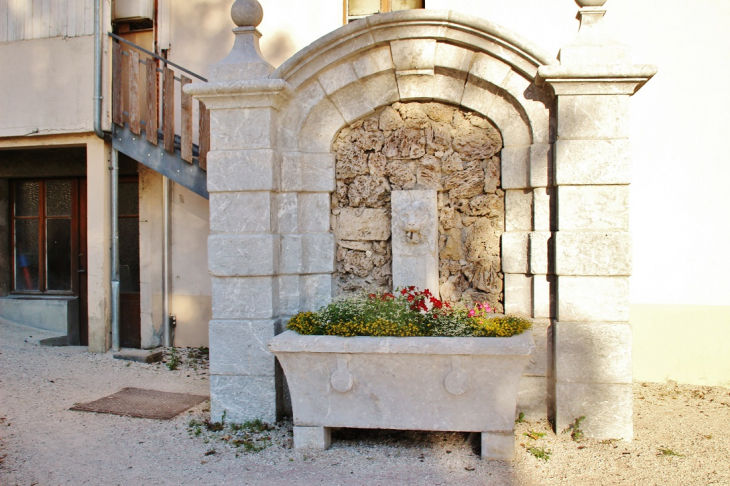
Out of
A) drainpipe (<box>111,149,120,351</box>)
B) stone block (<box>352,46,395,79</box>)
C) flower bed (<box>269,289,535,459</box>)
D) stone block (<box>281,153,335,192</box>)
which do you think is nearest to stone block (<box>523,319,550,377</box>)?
flower bed (<box>269,289,535,459</box>)

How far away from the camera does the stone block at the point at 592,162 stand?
4027 mm

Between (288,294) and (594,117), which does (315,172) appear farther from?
(594,117)

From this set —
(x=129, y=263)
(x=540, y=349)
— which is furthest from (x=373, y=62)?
(x=129, y=263)

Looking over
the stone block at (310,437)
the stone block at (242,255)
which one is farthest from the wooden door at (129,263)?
the stone block at (310,437)

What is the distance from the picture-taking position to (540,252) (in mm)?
4262

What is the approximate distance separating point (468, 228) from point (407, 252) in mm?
542

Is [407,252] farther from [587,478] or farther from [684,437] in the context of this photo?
[684,437]

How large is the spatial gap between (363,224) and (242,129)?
125cm

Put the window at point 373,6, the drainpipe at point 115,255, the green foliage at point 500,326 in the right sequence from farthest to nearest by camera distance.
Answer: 1. the drainpipe at point 115,255
2. the window at point 373,6
3. the green foliage at point 500,326

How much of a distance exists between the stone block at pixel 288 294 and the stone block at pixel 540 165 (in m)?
2.03

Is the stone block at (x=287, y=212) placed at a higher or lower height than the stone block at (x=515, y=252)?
higher

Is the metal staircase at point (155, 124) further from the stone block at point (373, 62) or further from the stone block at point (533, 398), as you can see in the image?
the stone block at point (533, 398)

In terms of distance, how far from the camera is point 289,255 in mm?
4555

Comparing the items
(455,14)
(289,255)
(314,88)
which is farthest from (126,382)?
(455,14)
